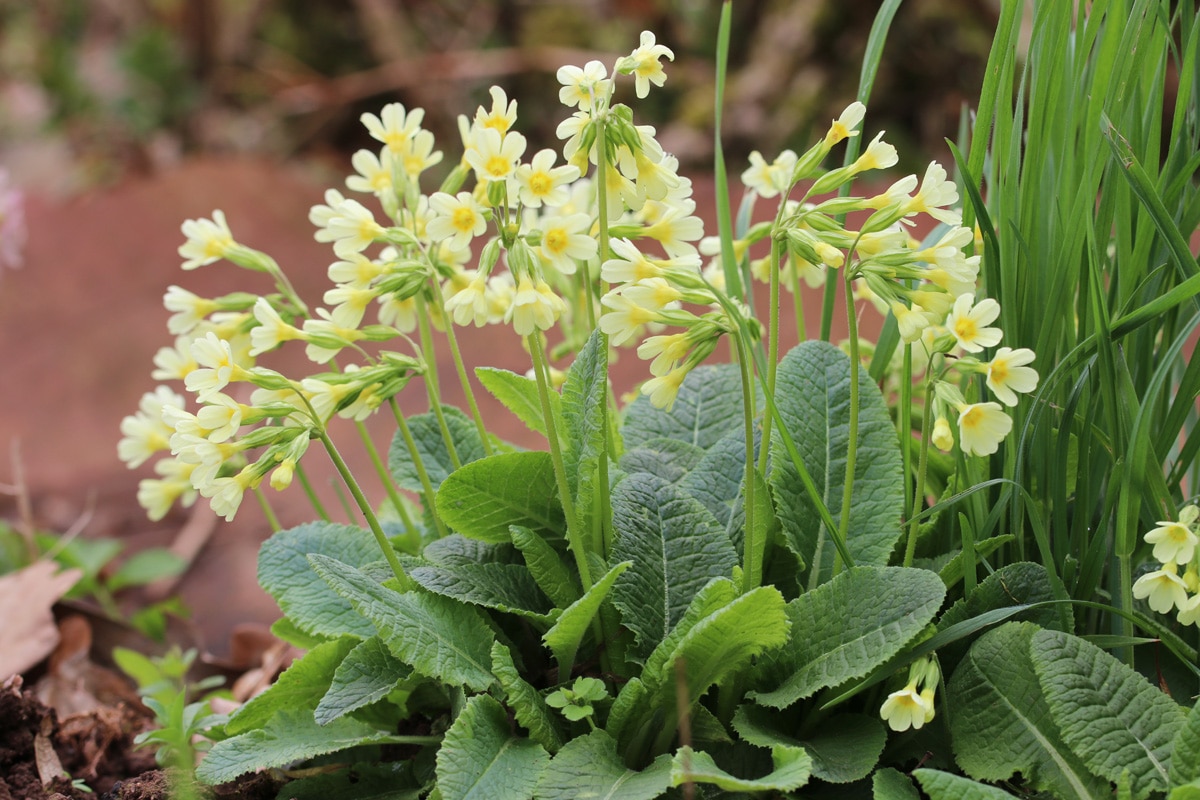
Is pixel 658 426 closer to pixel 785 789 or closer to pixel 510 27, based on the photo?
pixel 785 789

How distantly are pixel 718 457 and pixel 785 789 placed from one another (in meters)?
0.49

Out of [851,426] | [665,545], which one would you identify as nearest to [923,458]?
[851,426]

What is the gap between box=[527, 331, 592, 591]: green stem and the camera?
1110 mm

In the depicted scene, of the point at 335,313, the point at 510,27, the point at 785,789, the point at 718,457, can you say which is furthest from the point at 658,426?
the point at 510,27

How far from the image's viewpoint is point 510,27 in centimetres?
640

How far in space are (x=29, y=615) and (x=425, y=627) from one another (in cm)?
116

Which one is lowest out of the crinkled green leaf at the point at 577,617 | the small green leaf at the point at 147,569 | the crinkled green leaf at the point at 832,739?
the crinkled green leaf at the point at 832,739

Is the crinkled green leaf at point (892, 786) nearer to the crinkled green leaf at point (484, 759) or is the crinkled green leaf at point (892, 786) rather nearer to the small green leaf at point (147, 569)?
the crinkled green leaf at point (484, 759)

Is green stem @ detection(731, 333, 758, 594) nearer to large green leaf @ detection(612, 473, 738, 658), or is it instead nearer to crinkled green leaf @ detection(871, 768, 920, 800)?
large green leaf @ detection(612, 473, 738, 658)

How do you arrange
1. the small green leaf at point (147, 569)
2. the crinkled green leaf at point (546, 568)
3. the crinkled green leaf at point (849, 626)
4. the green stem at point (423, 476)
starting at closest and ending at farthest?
the crinkled green leaf at point (849, 626)
the crinkled green leaf at point (546, 568)
the green stem at point (423, 476)
the small green leaf at point (147, 569)

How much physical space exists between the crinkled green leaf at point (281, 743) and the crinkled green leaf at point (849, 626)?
0.45 m

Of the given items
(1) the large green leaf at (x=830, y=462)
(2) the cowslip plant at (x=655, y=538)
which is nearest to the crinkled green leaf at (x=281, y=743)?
(2) the cowslip plant at (x=655, y=538)

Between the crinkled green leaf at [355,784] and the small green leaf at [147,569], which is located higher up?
→ the small green leaf at [147,569]

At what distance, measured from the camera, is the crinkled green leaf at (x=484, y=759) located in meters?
1.08
